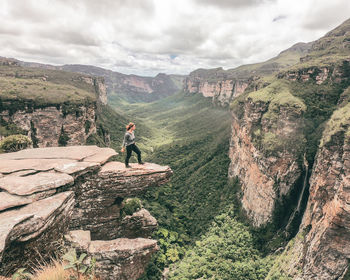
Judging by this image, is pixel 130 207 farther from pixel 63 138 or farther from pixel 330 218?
pixel 63 138

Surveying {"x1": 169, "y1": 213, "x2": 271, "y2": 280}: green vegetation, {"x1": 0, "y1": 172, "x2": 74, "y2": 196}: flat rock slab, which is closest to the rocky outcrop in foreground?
{"x1": 0, "y1": 172, "x2": 74, "y2": 196}: flat rock slab

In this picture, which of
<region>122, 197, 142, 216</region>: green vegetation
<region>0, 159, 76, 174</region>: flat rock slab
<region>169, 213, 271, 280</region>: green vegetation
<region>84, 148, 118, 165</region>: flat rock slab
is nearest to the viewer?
<region>0, 159, 76, 174</region>: flat rock slab

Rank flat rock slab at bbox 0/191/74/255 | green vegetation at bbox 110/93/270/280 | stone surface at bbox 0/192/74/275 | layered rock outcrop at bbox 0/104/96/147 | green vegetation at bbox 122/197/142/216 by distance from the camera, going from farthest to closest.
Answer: layered rock outcrop at bbox 0/104/96/147
green vegetation at bbox 110/93/270/280
green vegetation at bbox 122/197/142/216
stone surface at bbox 0/192/74/275
flat rock slab at bbox 0/191/74/255

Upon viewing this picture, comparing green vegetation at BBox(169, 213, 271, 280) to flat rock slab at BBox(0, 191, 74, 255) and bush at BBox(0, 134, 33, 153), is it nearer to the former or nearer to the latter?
flat rock slab at BBox(0, 191, 74, 255)

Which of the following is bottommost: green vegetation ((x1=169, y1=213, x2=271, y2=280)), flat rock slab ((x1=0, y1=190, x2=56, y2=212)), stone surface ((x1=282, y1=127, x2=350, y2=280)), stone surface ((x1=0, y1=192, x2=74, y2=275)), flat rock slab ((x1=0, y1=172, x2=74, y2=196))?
green vegetation ((x1=169, y1=213, x2=271, y2=280))

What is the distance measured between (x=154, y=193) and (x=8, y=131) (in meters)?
41.4

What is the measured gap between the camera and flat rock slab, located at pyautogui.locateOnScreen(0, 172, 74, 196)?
34.5 ft

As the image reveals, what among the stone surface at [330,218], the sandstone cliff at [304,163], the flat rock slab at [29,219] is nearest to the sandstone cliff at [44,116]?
the flat rock slab at [29,219]

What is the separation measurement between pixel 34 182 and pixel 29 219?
9.67ft

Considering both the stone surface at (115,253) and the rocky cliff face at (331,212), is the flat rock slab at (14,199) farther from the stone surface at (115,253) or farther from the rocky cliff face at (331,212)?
the rocky cliff face at (331,212)

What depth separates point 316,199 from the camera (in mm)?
32969

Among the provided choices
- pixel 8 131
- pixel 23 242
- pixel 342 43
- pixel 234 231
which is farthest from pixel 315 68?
pixel 8 131

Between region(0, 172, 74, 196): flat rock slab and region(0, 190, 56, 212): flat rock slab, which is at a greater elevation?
region(0, 172, 74, 196): flat rock slab

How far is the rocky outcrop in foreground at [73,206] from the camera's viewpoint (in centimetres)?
908
